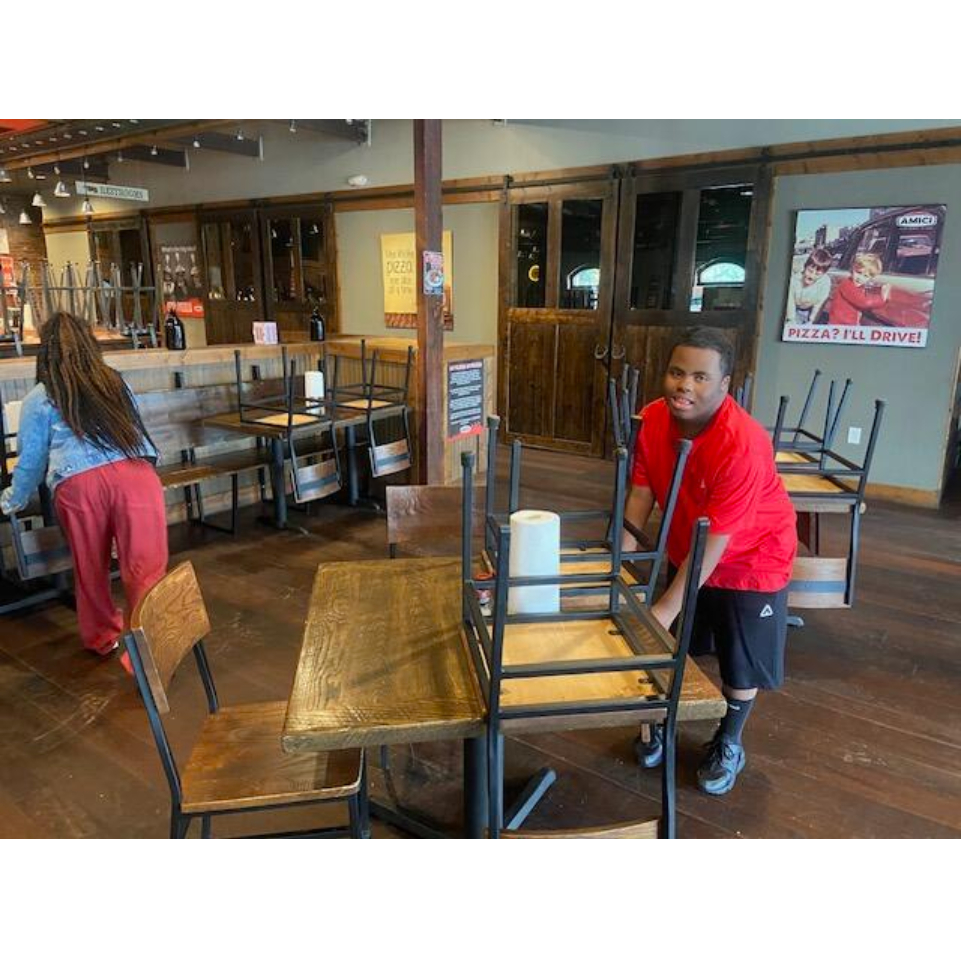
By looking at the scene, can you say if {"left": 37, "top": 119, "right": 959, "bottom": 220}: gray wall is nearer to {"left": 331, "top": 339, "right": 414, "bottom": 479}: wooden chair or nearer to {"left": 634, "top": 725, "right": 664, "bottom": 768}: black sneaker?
{"left": 331, "top": 339, "right": 414, "bottom": 479}: wooden chair

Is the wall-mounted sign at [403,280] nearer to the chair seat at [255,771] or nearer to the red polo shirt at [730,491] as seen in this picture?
the red polo shirt at [730,491]

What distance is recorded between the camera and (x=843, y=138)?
471 cm

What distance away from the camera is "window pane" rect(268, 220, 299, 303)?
7969 millimetres

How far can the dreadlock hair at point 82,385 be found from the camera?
2.49 meters

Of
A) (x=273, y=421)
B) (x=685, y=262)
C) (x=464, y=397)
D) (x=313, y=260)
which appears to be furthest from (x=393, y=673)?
(x=313, y=260)

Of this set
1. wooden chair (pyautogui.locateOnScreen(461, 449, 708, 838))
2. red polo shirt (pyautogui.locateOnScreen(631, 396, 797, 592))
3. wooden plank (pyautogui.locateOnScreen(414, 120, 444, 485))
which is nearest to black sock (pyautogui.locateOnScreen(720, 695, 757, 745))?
red polo shirt (pyautogui.locateOnScreen(631, 396, 797, 592))

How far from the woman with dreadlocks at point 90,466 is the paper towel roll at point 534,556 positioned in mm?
1692

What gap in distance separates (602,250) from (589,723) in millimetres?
5284

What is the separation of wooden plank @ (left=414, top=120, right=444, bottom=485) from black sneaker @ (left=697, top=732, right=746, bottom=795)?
8.29ft

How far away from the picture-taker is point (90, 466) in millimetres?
2578

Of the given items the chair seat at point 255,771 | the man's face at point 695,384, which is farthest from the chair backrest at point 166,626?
the man's face at point 695,384
